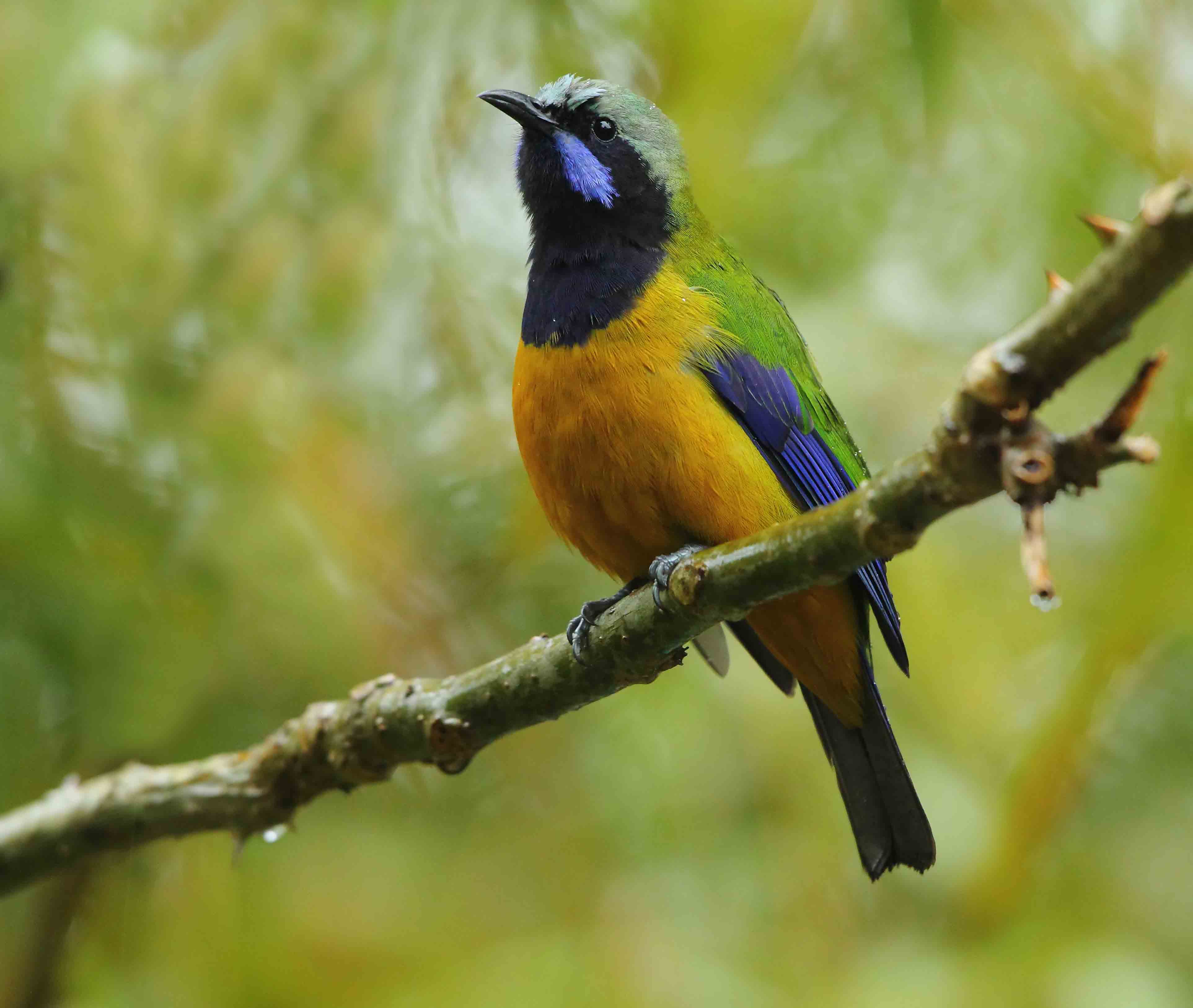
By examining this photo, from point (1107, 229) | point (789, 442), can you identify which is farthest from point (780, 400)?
point (1107, 229)

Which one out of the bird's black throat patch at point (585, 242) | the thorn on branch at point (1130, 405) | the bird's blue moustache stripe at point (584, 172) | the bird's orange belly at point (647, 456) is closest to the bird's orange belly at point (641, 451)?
the bird's orange belly at point (647, 456)

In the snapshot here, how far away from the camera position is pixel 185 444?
4.50 meters

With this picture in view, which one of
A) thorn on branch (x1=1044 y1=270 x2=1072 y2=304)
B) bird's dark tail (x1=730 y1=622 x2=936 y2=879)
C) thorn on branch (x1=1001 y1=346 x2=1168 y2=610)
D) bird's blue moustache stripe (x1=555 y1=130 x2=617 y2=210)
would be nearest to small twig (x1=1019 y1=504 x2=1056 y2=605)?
thorn on branch (x1=1001 y1=346 x2=1168 y2=610)

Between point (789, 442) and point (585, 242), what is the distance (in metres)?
0.92

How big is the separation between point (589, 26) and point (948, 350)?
196 cm

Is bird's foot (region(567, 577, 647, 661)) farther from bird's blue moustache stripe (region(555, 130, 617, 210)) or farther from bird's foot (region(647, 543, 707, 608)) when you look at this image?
bird's blue moustache stripe (region(555, 130, 617, 210))

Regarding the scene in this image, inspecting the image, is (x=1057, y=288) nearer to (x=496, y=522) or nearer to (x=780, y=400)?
(x=780, y=400)

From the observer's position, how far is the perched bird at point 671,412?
136 inches

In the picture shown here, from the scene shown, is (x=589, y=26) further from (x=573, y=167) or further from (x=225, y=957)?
(x=225, y=957)

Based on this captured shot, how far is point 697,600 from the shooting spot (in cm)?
258

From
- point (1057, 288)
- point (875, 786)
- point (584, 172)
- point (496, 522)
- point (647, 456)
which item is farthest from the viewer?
point (496, 522)

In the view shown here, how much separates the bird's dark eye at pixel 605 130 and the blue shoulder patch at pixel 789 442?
1.06m

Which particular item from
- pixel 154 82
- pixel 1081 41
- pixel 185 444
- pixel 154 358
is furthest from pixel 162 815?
pixel 1081 41

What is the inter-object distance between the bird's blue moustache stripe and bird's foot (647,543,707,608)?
4.08 ft
